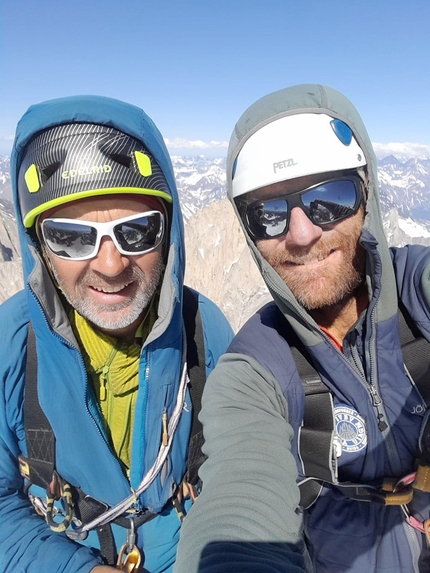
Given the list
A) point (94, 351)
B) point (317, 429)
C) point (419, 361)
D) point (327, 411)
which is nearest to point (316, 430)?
point (317, 429)

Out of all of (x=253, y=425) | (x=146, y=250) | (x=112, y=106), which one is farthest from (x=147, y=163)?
(x=253, y=425)

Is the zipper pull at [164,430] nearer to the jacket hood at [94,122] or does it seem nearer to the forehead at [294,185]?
the jacket hood at [94,122]

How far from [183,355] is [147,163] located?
1867 mm

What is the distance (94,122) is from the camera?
111 inches

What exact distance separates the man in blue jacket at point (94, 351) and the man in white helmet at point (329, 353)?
802mm

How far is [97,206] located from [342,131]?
2.16 metres

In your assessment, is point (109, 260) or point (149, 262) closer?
point (109, 260)

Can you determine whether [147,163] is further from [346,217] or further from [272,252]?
[346,217]

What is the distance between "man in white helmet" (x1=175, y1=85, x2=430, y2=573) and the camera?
2408 millimetres

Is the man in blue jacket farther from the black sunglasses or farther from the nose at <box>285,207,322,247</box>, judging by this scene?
the nose at <box>285,207,322,247</box>

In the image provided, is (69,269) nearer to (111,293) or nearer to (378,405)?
(111,293)

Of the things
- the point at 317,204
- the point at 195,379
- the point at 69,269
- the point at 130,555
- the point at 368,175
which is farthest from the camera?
the point at 195,379

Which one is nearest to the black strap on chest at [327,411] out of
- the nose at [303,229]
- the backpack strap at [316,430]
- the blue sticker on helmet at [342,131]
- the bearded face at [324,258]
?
the backpack strap at [316,430]

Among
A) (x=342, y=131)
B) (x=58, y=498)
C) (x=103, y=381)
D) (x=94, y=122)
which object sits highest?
(x=94, y=122)
